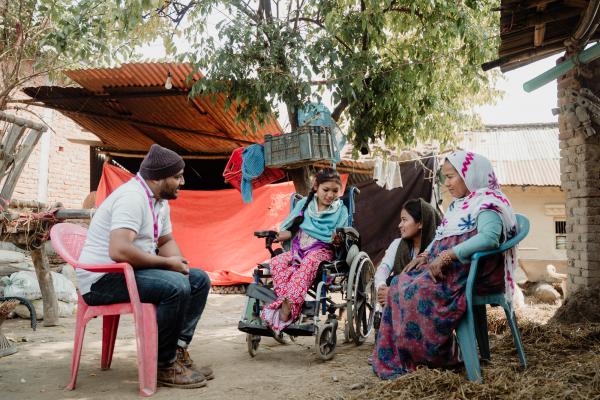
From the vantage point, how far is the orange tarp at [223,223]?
29.7 ft

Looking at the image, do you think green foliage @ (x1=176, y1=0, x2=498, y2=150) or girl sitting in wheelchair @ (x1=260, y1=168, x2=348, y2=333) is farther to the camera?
green foliage @ (x1=176, y1=0, x2=498, y2=150)

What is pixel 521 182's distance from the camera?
14781mm

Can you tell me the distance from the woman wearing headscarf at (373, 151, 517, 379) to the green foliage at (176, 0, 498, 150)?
2.94 metres

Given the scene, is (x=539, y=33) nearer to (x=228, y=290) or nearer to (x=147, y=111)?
(x=147, y=111)

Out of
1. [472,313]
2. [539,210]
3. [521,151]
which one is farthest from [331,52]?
[521,151]

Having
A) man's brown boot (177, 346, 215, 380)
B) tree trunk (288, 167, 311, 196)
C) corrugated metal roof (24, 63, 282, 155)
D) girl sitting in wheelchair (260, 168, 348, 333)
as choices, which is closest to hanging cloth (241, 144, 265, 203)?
corrugated metal roof (24, 63, 282, 155)

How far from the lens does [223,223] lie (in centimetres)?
938

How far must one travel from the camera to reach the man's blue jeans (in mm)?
3158

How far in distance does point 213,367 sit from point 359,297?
1.43 metres

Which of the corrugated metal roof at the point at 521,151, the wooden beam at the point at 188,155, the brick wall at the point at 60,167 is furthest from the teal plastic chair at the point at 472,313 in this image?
the corrugated metal roof at the point at 521,151

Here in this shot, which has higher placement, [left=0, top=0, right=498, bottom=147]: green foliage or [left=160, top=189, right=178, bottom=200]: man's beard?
[left=0, top=0, right=498, bottom=147]: green foliage

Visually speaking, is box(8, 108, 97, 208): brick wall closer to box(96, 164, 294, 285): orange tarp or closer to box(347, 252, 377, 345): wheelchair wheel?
box(96, 164, 294, 285): orange tarp

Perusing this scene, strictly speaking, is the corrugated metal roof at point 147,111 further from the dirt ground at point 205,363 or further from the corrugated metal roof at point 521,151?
the corrugated metal roof at point 521,151

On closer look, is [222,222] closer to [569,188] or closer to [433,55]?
[433,55]
